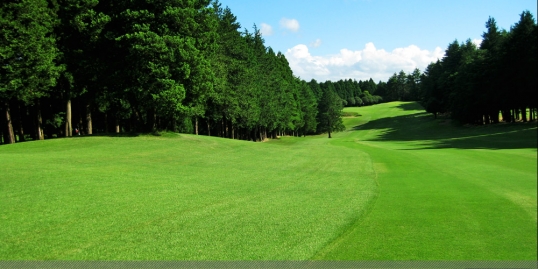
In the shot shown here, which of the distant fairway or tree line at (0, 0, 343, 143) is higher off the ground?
tree line at (0, 0, 343, 143)

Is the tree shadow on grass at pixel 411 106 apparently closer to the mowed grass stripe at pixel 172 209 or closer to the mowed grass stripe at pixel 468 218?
the mowed grass stripe at pixel 172 209

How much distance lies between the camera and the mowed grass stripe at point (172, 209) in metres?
7.45

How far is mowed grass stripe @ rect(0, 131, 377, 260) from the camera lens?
24.5 feet

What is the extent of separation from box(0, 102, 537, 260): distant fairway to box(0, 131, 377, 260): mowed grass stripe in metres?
0.03

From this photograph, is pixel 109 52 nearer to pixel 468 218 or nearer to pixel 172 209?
pixel 172 209

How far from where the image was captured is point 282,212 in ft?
33.7

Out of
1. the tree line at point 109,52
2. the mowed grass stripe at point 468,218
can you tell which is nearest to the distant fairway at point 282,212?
the mowed grass stripe at point 468,218

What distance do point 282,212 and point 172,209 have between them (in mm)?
3010

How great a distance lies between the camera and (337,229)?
835cm

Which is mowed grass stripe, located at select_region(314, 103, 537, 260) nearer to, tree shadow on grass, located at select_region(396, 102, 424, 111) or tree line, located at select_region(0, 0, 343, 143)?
tree line, located at select_region(0, 0, 343, 143)

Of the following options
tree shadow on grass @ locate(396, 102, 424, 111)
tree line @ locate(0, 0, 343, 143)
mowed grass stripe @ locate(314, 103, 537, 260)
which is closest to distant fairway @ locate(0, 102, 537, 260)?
mowed grass stripe @ locate(314, 103, 537, 260)

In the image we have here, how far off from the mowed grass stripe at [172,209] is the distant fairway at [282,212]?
0.11 feet

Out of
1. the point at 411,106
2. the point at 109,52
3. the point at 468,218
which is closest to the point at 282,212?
the point at 468,218

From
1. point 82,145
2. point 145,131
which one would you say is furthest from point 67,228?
point 145,131
